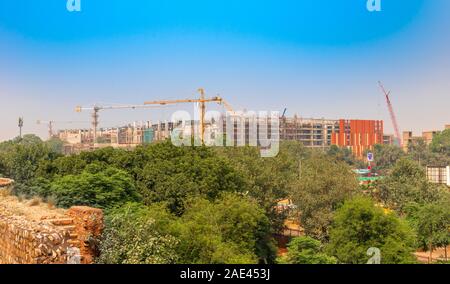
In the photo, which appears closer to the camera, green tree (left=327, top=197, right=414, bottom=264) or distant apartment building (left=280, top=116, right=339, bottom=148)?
green tree (left=327, top=197, right=414, bottom=264)

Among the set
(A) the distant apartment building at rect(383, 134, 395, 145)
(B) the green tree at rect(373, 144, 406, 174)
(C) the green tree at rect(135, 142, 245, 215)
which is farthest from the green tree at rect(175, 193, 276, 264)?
(A) the distant apartment building at rect(383, 134, 395, 145)

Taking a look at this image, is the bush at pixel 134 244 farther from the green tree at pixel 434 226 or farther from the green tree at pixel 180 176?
the green tree at pixel 434 226

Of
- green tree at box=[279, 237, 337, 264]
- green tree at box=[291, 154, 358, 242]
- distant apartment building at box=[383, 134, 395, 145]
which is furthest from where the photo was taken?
distant apartment building at box=[383, 134, 395, 145]

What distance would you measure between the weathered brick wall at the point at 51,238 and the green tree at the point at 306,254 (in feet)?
22.4

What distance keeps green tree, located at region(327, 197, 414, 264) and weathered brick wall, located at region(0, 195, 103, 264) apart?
791 cm

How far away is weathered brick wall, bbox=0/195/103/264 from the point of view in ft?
18.8

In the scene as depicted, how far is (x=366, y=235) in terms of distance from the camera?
13.2 m

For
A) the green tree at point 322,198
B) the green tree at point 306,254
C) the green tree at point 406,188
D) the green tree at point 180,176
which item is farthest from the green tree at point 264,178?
the green tree at point 406,188

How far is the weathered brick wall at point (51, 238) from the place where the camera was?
225 inches

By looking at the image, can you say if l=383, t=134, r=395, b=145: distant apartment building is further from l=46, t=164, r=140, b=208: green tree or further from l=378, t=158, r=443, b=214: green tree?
l=46, t=164, r=140, b=208: green tree

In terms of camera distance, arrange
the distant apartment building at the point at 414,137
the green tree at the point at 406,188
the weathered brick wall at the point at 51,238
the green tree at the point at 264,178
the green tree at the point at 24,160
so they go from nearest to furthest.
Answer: the weathered brick wall at the point at 51,238 → the green tree at the point at 24,160 → the green tree at the point at 264,178 → the green tree at the point at 406,188 → the distant apartment building at the point at 414,137

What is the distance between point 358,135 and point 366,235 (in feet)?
197

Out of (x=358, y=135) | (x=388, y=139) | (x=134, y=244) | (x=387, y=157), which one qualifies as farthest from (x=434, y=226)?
(x=388, y=139)
